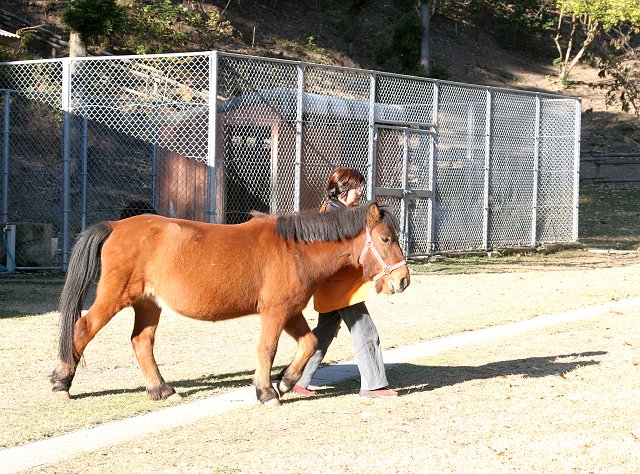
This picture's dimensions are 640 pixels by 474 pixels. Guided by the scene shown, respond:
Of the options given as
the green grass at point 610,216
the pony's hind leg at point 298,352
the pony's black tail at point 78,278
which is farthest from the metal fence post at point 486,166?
the pony's black tail at point 78,278

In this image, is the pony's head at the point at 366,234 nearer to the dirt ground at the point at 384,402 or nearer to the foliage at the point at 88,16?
the dirt ground at the point at 384,402

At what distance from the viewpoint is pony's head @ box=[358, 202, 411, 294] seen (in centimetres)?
730

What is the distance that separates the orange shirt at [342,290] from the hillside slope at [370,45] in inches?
1073

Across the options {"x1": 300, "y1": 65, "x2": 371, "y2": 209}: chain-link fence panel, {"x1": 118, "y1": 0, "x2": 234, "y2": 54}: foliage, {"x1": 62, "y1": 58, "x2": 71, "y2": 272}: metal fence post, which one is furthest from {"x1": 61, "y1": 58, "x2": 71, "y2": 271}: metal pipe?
{"x1": 118, "y1": 0, "x2": 234, "y2": 54}: foliage

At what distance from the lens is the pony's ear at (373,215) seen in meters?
7.35

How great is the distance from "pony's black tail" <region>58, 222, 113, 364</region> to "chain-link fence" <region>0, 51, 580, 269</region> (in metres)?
6.30

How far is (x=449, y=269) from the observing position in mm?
17250

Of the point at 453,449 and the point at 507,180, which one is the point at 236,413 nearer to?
the point at 453,449

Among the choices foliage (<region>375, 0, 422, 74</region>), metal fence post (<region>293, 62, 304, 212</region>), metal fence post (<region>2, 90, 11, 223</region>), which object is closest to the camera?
metal fence post (<region>293, 62, 304, 212</region>)

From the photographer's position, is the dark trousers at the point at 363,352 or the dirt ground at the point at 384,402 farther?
the dark trousers at the point at 363,352

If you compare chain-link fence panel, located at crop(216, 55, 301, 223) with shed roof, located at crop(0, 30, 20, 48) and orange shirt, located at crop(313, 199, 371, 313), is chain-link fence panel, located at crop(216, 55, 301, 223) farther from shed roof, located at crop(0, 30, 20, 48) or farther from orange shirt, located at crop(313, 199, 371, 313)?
orange shirt, located at crop(313, 199, 371, 313)

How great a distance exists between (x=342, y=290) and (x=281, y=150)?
27.7 ft

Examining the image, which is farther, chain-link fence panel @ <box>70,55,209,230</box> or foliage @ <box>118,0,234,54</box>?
foliage @ <box>118,0,234,54</box>

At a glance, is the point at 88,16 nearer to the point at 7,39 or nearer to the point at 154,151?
the point at 7,39
